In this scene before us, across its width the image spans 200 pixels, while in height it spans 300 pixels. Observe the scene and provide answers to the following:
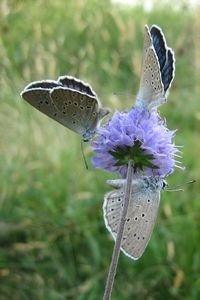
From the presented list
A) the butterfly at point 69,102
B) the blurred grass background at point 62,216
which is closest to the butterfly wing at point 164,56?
the butterfly at point 69,102

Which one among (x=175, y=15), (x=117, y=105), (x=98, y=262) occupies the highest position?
(x=175, y=15)

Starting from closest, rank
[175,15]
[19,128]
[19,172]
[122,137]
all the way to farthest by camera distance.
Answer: [122,137], [19,172], [19,128], [175,15]

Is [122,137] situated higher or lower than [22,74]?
lower

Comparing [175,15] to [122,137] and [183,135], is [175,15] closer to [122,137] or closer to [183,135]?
[183,135]

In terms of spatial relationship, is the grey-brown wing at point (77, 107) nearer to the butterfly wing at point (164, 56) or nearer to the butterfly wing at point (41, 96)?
the butterfly wing at point (41, 96)

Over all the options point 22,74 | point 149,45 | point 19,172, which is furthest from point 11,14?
point 149,45

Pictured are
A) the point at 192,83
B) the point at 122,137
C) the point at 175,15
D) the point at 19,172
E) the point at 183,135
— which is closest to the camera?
the point at 122,137

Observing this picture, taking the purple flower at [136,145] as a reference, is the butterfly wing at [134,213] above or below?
below
